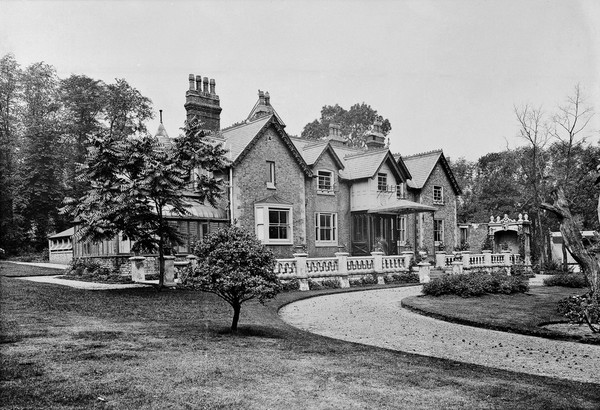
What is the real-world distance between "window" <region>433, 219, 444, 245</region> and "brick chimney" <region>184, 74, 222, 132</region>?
17.7 metres

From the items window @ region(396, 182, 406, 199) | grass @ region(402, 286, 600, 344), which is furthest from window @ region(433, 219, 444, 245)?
grass @ region(402, 286, 600, 344)

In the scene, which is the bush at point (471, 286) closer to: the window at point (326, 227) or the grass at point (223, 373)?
the grass at point (223, 373)

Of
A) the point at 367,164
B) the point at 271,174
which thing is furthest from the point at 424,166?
the point at 271,174

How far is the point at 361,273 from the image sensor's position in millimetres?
24750

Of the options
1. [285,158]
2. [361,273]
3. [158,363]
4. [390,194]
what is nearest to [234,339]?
[158,363]

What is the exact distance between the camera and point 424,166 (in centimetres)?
3819

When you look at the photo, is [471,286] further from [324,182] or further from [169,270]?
[324,182]

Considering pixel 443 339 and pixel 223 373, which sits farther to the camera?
pixel 443 339

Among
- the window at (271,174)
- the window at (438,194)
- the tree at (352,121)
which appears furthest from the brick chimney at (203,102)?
the tree at (352,121)

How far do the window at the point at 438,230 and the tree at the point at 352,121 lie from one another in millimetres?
36093

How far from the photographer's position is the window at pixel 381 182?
3231cm

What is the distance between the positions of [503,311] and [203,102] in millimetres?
19430

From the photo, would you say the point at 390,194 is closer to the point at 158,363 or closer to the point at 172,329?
the point at 172,329

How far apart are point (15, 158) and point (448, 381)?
46942 millimetres
